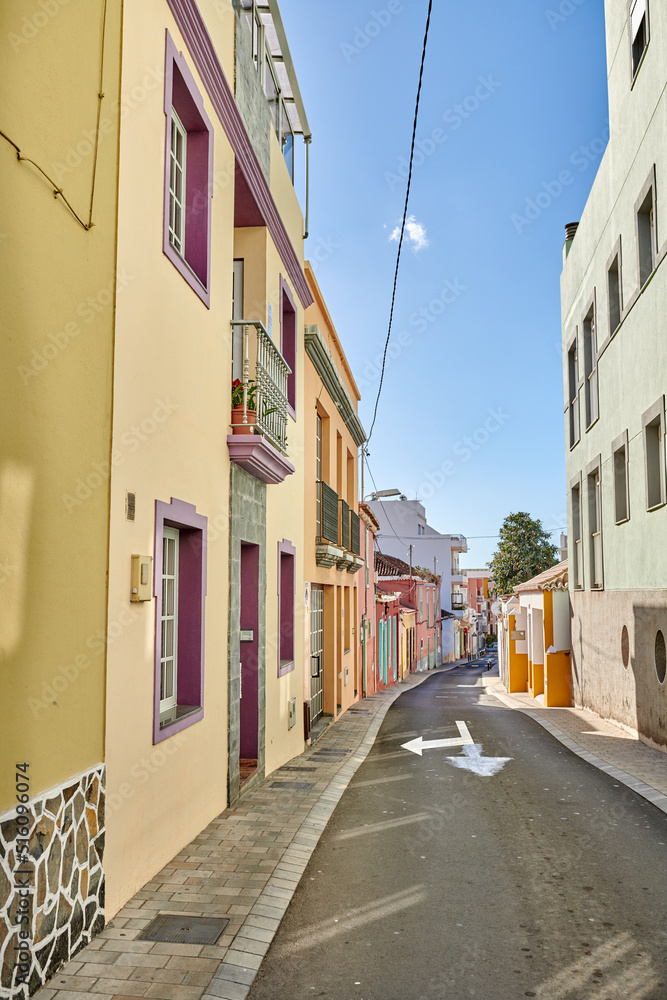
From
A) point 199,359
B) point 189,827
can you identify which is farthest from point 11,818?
point 199,359

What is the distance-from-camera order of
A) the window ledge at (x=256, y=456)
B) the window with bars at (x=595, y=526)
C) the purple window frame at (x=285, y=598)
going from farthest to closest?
1. the window with bars at (x=595, y=526)
2. the purple window frame at (x=285, y=598)
3. the window ledge at (x=256, y=456)

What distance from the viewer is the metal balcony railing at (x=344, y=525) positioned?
17219 millimetres

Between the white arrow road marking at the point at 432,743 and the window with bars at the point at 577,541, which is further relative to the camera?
the window with bars at the point at 577,541

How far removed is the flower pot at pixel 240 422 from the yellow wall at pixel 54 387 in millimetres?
3352

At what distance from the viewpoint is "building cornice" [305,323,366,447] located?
1316cm

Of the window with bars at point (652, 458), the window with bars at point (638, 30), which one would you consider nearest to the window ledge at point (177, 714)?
the window with bars at point (652, 458)

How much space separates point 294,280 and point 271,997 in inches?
390

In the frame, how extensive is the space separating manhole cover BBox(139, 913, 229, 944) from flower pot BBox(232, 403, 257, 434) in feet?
15.6

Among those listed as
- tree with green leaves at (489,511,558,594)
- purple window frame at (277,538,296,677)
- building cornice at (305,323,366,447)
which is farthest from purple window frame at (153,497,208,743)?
tree with green leaves at (489,511,558,594)

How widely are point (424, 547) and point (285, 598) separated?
188 ft

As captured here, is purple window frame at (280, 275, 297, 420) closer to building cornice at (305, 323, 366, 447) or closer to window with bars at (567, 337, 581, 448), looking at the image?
building cornice at (305, 323, 366, 447)

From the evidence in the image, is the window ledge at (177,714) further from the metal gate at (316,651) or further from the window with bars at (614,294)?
the window with bars at (614,294)

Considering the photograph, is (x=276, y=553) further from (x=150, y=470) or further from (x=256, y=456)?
(x=150, y=470)

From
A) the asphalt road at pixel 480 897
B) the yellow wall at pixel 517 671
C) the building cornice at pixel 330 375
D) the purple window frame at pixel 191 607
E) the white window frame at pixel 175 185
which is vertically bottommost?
the yellow wall at pixel 517 671
